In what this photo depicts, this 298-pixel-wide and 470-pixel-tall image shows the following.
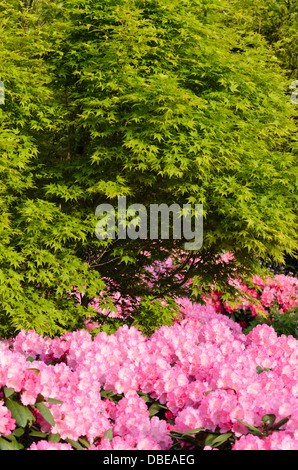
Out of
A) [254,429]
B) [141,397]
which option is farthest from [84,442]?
[254,429]

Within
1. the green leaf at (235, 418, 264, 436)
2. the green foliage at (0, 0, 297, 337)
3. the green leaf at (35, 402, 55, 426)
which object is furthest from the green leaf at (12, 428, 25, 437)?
the green foliage at (0, 0, 297, 337)

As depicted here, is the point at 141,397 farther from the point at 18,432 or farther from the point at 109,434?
Result: the point at 18,432

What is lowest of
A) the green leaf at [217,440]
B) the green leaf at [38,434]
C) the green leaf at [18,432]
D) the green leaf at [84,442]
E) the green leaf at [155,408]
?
the green leaf at [155,408]

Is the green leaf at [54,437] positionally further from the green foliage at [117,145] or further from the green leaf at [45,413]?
the green foliage at [117,145]

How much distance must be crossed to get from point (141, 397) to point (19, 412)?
0.76 metres

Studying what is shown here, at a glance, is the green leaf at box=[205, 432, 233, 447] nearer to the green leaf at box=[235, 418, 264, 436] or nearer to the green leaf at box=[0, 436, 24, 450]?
the green leaf at box=[235, 418, 264, 436]

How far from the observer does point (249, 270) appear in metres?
5.80

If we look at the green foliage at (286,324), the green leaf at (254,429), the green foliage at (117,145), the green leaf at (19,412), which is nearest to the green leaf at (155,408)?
the green leaf at (254,429)

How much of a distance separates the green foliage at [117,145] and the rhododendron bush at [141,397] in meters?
1.63

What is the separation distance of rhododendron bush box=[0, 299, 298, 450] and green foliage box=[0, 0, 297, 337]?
1.63 meters

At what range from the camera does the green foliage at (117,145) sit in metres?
4.57

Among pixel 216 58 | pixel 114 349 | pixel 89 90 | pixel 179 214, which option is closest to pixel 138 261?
pixel 179 214

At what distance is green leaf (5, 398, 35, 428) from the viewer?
84.2 inches

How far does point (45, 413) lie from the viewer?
2207mm
